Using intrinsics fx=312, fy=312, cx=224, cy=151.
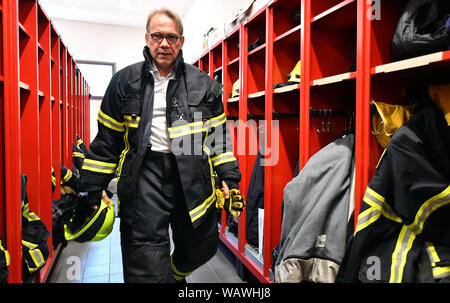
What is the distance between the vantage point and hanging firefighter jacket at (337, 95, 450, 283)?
3.34ft

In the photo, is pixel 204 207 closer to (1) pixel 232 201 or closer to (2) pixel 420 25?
(1) pixel 232 201

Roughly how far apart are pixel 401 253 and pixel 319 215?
16.0 inches

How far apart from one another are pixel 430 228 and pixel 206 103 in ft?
3.62

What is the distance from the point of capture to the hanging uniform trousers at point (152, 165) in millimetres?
1510

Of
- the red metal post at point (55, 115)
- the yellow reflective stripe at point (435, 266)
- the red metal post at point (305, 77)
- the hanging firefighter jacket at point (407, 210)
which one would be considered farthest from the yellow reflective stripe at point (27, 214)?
the yellow reflective stripe at point (435, 266)

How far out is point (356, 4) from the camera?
1.44m

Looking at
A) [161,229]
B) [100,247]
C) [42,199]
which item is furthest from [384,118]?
[100,247]

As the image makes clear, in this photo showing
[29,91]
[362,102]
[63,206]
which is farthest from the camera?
[63,206]

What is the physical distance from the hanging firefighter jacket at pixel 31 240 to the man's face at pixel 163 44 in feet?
3.54

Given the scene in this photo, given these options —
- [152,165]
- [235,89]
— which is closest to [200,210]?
[152,165]

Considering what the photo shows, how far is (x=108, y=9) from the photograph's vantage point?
610 centimetres

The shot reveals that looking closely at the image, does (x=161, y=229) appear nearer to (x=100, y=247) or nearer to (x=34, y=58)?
(x=34, y=58)

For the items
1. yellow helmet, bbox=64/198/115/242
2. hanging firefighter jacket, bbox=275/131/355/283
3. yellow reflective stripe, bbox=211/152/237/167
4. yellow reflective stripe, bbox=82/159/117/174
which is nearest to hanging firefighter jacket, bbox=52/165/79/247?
yellow helmet, bbox=64/198/115/242

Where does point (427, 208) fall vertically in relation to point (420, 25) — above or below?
below
